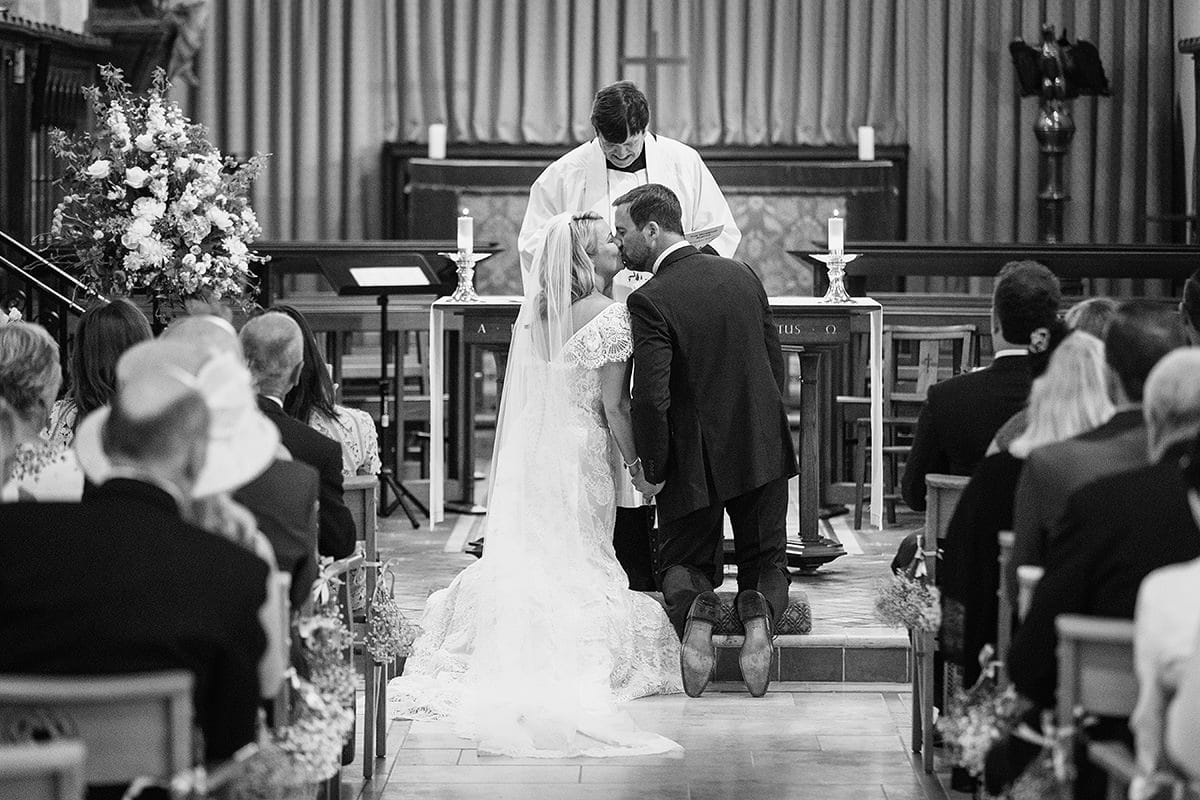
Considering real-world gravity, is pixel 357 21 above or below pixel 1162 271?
above

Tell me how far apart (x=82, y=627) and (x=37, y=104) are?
880 cm

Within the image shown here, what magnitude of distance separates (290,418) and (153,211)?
2991mm

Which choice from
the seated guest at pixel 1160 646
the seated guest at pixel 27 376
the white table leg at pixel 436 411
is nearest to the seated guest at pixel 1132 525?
the seated guest at pixel 1160 646

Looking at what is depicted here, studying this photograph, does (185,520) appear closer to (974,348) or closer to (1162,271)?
(974,348)

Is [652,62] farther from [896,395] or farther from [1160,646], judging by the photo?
[1160,646]

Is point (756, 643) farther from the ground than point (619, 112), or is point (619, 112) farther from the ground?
point (619, 112)

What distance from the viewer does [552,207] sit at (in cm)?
788

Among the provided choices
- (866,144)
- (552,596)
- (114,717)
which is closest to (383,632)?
(552,596)

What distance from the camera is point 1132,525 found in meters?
3.14

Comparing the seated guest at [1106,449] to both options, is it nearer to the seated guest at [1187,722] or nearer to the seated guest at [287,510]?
the seated guest at [1187,722]

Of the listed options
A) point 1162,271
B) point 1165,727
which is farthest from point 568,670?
point 1162,271

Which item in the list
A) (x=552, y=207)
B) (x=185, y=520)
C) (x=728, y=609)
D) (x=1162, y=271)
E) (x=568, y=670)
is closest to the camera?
(x=185, y=520)

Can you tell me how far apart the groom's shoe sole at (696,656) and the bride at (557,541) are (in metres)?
0.21

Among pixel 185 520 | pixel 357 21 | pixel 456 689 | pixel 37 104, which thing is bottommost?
pixel 456 689
